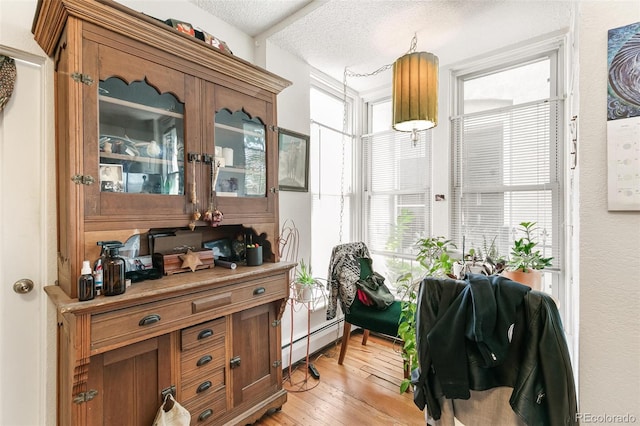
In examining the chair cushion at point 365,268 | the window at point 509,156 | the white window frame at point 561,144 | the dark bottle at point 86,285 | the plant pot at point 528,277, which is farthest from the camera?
the chair cushion at point 365,268

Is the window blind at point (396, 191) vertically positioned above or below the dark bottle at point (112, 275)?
above

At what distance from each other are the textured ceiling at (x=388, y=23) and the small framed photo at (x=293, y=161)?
2.38ft

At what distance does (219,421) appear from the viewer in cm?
160

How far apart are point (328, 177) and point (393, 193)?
741mm

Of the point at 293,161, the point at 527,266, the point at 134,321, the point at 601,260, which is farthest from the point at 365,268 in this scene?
the point at 134,321

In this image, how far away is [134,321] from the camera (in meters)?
1.24

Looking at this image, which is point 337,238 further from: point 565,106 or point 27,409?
point 27,409

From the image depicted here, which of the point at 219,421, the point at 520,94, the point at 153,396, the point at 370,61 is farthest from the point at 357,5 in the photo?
the point at 219,421

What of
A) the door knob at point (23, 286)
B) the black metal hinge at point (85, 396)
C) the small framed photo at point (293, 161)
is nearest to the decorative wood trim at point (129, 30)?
the small framed photo at point (293, 161)

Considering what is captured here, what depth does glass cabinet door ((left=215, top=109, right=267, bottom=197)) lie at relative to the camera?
5.71 ft

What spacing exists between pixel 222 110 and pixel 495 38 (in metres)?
2.20

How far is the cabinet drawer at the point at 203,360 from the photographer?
1473 mm

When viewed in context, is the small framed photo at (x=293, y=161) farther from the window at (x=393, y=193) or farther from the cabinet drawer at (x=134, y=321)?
the cabinet drawer at (x=134, y=321)

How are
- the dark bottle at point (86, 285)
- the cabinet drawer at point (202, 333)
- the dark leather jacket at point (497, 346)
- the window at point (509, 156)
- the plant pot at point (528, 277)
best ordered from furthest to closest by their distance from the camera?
the window at point (509, 156), the plant pot at point (528, 277), the cabinet drawer at point (202, 333), the dark bottle at point (86, 285), the dark leather jacket at point (497, 346)
